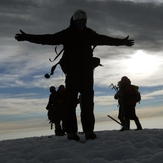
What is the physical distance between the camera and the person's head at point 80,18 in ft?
23.4

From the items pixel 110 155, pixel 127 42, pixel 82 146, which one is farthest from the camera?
pixel 127 42

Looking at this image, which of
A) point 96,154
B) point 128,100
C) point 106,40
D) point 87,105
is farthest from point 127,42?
point 128,100

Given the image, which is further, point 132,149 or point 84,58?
point 84,58

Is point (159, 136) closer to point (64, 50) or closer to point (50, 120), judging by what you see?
point (64, 50)

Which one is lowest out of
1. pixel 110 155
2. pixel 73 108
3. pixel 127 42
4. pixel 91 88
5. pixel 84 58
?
pixel 110 155

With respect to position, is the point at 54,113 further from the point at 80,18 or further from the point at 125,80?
the point at 80,18

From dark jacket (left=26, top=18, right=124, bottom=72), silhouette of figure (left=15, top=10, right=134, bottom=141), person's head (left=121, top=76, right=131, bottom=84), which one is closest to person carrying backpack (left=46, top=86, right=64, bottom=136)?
person's head (left=121, top=76, right=131, bottom=84)

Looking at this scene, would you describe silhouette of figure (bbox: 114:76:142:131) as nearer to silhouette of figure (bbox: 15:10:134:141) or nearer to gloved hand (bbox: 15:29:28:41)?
silhouette of figure (bbox: 15:10:134:141)

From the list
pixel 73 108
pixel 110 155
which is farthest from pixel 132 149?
pixel 73 108

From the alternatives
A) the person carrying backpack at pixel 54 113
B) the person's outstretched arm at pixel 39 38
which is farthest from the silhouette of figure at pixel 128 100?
the person's outstretched arm at pixel 39 38

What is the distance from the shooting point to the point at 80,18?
714cm

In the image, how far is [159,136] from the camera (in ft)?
22.8

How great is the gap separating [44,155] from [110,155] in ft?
3.97

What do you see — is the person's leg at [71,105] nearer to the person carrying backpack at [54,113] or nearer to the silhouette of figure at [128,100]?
the silhouette of figure at [128,100]
